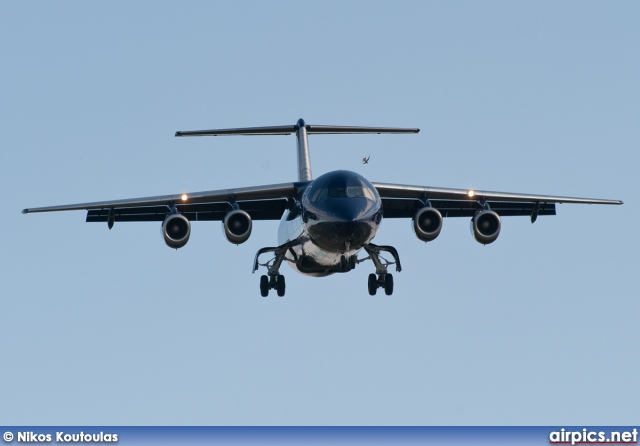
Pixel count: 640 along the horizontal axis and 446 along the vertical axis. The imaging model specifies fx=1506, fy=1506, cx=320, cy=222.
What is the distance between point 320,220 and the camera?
34.1 m

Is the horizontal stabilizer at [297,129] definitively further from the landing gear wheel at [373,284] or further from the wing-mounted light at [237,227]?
the landing gear wheel at [373,284]

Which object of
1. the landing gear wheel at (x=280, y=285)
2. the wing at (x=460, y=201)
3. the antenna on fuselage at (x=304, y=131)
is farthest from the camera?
the antenna on fuselage at (x=304, y=131)

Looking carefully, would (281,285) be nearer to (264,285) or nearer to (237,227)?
(264,285)

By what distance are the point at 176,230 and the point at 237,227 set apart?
1.47 m

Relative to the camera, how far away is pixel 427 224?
1439 inches

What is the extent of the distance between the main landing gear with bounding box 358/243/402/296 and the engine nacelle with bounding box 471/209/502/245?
203cm

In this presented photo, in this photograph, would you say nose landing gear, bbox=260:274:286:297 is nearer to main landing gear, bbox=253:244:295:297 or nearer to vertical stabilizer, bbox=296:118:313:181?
main landing gear, bbox=253:244:295:297

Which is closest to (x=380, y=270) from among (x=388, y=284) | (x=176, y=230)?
(x=388, y=284)

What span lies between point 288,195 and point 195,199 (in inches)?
91.3

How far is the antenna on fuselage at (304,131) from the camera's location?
128ft

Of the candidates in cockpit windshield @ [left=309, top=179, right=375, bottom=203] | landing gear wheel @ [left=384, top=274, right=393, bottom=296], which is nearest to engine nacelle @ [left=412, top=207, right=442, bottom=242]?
landing gear wheel @ [left=384, top=274, right=393, bottom=296]

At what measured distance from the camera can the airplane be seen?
112 feet

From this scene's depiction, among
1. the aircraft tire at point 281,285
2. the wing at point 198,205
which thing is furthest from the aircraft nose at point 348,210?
the aircraft tire at point 281,285

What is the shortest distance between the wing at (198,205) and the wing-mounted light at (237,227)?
902 mm
